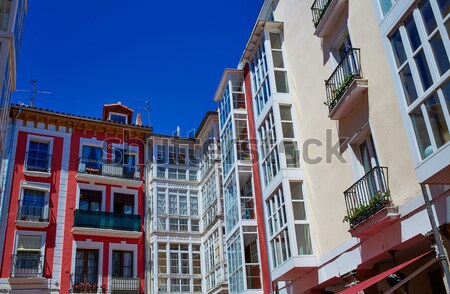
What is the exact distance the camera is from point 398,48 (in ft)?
32.1

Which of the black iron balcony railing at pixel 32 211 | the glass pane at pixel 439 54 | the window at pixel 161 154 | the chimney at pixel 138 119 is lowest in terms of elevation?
the glass pane at pixel 439 54

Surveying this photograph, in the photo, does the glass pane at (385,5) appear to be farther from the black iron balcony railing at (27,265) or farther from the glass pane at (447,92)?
the black iron balcony railing at (27,265)

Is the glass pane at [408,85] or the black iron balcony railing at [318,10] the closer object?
the glass pane at [408,85]

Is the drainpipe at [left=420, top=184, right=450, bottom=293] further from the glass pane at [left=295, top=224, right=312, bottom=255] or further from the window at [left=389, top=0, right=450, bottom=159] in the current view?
the glass pane at [left=295, top=224, right=312, bottom=255]

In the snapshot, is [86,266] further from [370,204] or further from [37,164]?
[370,204]

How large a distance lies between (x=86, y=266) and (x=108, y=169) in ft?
17.7

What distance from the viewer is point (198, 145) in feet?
97.3

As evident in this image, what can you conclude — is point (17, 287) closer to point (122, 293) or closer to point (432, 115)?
point (122, 293)

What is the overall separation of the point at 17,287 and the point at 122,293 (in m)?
4.98

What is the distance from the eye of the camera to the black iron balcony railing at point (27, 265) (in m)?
22.0

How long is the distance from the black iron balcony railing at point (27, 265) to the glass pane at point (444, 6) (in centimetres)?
2085

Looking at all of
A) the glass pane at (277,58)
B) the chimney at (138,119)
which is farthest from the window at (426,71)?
the chimney at (138,119)

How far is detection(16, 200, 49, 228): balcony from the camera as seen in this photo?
23188 millimetres

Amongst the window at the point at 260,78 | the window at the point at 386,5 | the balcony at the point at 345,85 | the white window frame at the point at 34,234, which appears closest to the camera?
the window at the point at 386,5
